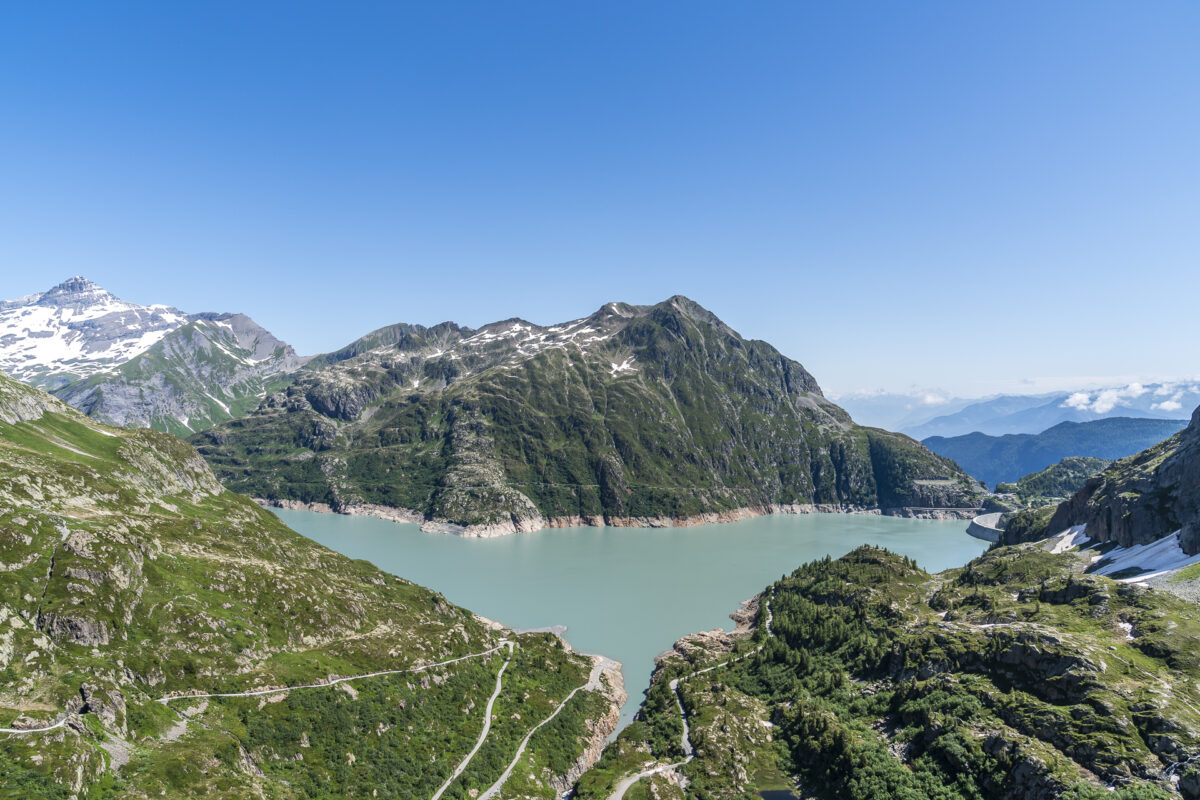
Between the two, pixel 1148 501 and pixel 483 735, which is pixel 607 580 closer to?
pixel 483 735

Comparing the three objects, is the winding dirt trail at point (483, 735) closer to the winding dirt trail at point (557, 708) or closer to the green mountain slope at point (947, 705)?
the winding dirt trail at point (557, 708)

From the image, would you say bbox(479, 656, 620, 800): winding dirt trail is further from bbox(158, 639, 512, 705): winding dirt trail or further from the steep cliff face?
the steep cliff face

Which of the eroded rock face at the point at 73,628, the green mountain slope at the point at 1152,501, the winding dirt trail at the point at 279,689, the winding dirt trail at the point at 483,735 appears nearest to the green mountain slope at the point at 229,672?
the eroded rock face at the point at 73,628

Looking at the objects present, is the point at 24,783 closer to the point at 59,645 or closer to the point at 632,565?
the point at 59,645

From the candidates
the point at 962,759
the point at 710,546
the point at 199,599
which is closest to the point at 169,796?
the point at 199,599

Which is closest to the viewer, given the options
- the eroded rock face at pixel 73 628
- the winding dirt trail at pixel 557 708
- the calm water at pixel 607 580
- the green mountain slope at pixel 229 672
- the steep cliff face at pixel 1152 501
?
the green mountain slope at pixel 229 672

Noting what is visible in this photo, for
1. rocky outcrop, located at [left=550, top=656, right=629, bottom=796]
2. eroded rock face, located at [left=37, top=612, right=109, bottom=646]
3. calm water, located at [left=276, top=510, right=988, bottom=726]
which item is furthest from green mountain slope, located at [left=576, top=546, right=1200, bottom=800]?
eroded rock face, located at [left=37, top=612, right=109, bottom=646]

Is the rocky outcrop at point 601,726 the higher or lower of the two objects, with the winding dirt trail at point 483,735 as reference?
lower

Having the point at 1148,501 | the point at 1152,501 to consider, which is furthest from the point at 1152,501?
the point at 1148,501
